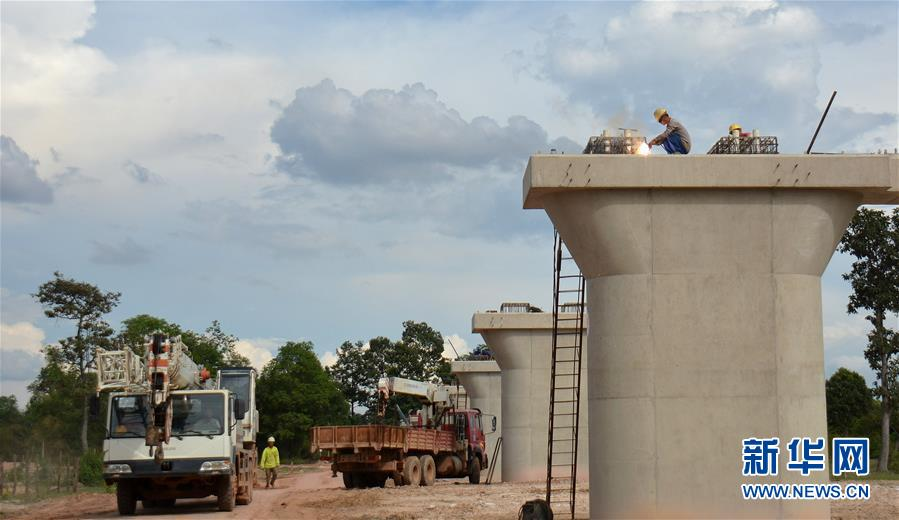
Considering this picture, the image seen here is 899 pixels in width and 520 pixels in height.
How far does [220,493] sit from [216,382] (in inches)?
252

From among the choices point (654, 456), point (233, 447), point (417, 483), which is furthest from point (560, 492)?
point (654, 456)

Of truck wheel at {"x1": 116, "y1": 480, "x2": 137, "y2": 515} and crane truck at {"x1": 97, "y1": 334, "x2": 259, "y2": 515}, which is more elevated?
crane truck at {"x1": 97, "y1": 334, "x2": 259, "y2": 515}

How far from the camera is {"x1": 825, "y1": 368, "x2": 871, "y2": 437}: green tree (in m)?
59.8

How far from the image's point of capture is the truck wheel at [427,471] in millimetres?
31734

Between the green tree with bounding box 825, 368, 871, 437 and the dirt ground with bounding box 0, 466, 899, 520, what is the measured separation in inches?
1389

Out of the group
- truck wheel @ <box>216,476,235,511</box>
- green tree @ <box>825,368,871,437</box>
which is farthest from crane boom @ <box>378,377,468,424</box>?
green tree @ <box>825,368,871,437</box>

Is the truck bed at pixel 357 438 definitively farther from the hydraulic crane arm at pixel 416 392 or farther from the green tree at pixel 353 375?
the green tree at pixel 353 375

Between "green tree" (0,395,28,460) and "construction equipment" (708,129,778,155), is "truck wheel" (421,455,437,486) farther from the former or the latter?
"construction equipment" (708,129,778,155)

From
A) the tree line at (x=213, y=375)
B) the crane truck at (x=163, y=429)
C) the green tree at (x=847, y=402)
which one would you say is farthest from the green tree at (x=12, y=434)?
the green tree at (x=847, y=402)

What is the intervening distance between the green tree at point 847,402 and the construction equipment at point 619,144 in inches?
1927

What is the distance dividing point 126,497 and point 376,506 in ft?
16.6

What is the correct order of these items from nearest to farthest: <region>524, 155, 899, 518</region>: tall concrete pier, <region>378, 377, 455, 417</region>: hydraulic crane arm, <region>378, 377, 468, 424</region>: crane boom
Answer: <region>524, 155, 899, 518</region>: tall concrete pier
<region>378, 377, 455, 417</region>: hydraulic crane arm
<region>378, 377, 468, 424</region>: crane boom

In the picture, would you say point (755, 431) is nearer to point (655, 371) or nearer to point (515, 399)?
point (655, 371)

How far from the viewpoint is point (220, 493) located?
21.6 meters
